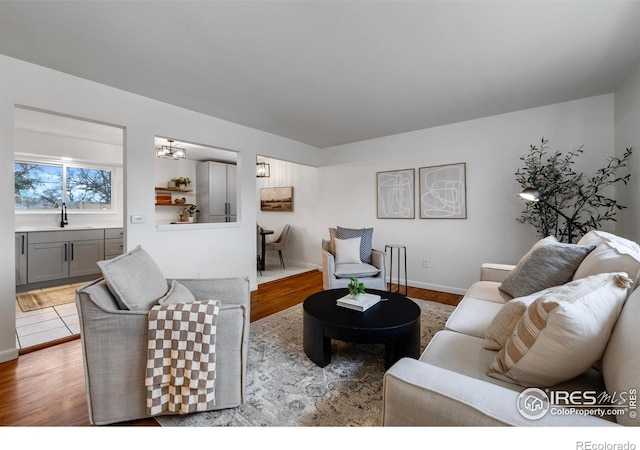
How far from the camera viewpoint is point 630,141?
99.7 inches

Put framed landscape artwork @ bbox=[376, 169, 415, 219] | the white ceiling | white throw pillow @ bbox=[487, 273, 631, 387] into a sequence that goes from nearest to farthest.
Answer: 1. white throw pillow @ bbox=[487, 273, 631, 387]
2. the white ceiling
3. framed landscape artwork @ bbox=[376, 169, 415, 219]

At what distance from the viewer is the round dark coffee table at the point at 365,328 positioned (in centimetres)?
181

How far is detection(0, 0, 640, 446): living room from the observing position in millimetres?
2338

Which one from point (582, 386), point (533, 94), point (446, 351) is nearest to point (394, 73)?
point (533, 94)

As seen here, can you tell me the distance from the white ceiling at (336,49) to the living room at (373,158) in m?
0.09

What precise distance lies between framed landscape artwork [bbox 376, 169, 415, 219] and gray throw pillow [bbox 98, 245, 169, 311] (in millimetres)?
3416

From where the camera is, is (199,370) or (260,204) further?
(260,204)

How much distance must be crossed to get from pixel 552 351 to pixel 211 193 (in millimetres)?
5980

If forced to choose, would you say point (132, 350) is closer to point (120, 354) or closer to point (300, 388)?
point (120, 354)

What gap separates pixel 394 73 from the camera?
2465mm

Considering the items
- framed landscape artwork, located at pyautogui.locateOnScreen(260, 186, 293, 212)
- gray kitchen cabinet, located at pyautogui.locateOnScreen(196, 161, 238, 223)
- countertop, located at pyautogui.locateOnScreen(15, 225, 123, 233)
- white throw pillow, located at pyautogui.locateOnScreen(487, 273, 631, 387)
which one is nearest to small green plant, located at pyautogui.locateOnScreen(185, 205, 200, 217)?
gray kitchen cabinet, located at pyautogui.locateOnScreen(196, 161, 238, 223)

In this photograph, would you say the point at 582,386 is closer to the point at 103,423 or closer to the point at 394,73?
the point at 103,423

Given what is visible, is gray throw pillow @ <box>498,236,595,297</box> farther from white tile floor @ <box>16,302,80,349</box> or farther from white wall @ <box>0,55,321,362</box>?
white tile floor @ <box>16,302,80,349</box>
